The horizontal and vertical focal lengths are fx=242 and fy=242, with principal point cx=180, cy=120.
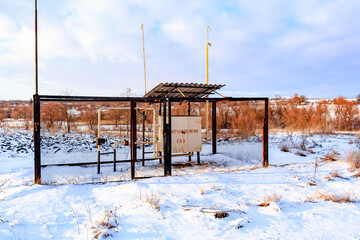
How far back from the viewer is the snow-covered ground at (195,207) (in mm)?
3387

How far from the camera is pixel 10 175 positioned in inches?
293

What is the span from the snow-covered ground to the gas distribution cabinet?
6.19 feet

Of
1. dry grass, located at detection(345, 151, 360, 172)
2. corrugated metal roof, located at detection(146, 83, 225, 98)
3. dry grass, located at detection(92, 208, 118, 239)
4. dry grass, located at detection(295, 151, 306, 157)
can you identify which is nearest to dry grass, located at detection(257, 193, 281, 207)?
dry grass, located at detection(92, 208, 118, 239)

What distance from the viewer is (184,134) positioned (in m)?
8.38

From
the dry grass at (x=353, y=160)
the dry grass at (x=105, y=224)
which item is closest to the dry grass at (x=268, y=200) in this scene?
the dry grass at (x=105, y=224)

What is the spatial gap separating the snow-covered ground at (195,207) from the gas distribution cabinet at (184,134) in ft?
6.19

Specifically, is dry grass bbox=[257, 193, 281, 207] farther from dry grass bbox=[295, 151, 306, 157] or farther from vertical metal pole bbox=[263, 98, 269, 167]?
dry grass bbox=[295, 151, 306, 157]

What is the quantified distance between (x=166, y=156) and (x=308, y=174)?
3.97m

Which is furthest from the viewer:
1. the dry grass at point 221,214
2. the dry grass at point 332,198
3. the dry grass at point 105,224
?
the dry grass at point 332,198

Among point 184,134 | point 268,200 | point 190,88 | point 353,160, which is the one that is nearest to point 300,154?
point 353,160

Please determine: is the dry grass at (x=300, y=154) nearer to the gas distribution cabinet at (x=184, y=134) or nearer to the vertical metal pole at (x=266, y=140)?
the vertical metal pole at (x=266, y=140)

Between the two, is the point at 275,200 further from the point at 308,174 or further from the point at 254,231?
the point at 308,174

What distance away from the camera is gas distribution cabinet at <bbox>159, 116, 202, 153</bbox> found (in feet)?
27.1

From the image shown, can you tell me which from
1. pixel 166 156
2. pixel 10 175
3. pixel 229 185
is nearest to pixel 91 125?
pixel 10 175
